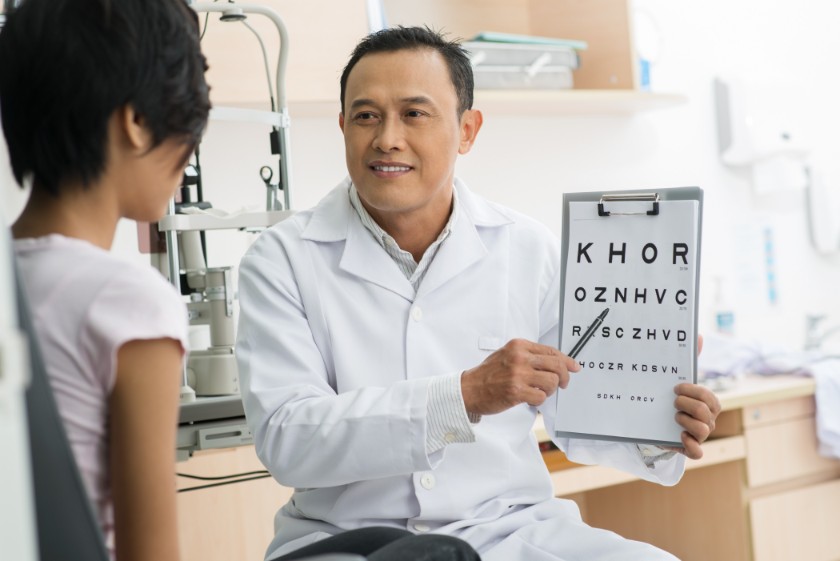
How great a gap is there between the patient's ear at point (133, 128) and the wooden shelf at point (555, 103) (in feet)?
5.49

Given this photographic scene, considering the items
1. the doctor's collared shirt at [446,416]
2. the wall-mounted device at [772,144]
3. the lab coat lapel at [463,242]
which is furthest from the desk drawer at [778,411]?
the doctor's collared shirt at [446,416]

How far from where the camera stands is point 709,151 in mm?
3719

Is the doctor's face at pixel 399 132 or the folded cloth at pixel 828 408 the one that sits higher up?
the doctor's face at pixel 399 132

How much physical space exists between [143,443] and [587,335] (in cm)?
78

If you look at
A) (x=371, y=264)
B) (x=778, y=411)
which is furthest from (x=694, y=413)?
(x=778, y=411)

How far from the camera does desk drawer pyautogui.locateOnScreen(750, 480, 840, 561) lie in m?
3.00

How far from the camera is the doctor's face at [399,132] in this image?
1.64m

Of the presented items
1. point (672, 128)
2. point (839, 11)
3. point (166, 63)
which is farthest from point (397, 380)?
point (839, 11)

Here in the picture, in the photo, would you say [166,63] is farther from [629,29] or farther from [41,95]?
[629,29]

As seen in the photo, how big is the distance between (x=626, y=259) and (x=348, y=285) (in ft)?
1.47

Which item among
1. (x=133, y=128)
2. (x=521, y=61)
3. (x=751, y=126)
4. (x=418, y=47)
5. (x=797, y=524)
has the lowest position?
(x=797, y=524)

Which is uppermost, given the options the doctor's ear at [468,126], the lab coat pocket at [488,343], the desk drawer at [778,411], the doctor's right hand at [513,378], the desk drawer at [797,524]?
the doctor's ear at [468,126]

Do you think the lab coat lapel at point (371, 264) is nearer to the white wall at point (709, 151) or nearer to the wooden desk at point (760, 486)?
the white wall at point (709, 151)

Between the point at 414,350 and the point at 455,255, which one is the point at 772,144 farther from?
the point at 414,350
